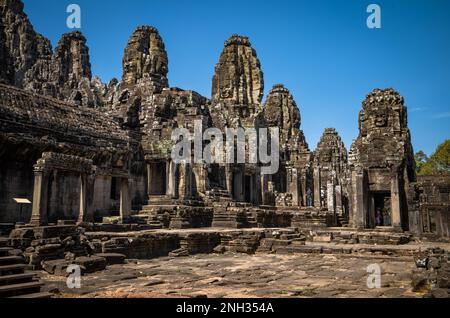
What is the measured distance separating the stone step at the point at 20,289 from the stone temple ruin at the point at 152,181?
2.18 meters

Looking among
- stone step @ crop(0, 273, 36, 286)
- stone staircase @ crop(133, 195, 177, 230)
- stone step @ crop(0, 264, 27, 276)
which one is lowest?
stone step @ crop(0, 273, 36, 286)

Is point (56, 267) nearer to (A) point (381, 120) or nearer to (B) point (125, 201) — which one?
(B) point (125, 201)

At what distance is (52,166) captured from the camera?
1452 centimetres

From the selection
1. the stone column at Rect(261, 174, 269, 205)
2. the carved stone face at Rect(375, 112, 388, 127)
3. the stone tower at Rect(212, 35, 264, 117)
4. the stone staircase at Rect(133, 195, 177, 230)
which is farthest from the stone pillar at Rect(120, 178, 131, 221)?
the stone tower at Rect(212, 35, 264, 117)

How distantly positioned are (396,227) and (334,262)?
329 inches

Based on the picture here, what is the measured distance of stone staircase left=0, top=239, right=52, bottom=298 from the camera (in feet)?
23.1

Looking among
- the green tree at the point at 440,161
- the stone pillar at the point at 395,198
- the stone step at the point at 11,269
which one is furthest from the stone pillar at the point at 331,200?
the stone step at the point at 11,269

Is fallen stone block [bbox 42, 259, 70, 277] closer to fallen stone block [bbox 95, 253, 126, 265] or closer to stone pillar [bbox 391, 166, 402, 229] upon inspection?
fallen stone block [bbox 95, 253, 126, 265]

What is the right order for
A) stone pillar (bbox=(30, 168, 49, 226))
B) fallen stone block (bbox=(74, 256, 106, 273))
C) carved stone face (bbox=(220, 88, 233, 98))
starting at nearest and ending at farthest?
fallen stone block (bbox=(74, 256, 106, 273)) → stone pillar (bbox=(30, 168, 49, 226)) → carved stone face (bbox=(220, 88, 233, 98))

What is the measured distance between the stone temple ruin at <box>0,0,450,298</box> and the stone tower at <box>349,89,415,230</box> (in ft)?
0.18

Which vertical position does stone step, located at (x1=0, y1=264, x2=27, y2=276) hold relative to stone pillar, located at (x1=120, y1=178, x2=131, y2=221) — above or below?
below

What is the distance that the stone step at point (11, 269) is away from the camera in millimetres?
7873

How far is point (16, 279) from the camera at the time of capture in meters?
7.61

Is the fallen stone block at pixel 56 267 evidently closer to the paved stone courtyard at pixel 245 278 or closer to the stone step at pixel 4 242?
the paved stone courtyard at pixel 245 278
